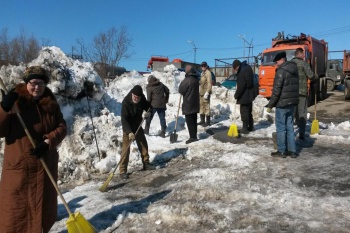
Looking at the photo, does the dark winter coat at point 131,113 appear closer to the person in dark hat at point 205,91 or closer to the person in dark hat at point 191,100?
the person in dark hat at point 191,100

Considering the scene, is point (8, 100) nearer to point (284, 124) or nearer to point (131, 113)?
point (131, 113)

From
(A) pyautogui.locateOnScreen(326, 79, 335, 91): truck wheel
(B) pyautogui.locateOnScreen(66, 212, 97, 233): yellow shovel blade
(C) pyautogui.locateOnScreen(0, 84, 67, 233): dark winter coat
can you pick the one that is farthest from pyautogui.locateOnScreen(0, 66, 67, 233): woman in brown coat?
(A) pyautogui.locateOnScreen(326, 79, 335, 91): truck wheel

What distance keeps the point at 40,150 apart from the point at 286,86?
461cm

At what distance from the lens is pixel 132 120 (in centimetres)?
593

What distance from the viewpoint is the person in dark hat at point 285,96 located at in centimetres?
599

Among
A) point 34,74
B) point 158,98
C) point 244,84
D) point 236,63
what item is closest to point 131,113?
point 34,74

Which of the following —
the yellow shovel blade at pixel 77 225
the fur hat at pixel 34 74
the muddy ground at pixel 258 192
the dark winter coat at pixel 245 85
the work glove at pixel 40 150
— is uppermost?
the fur hat at pixel 34 74

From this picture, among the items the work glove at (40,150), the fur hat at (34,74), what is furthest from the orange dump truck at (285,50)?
the work glove at (40,150)

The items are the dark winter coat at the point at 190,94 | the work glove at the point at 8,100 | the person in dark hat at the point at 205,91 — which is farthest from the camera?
the person in dark hat at the point at 205,91

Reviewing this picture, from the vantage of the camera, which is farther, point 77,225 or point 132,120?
point 132,120

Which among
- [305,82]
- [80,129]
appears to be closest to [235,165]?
[305,82]

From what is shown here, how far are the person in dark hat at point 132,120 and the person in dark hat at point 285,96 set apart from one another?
96.2 inches

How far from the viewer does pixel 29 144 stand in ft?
9.94

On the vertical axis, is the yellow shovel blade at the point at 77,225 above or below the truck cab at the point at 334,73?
below
